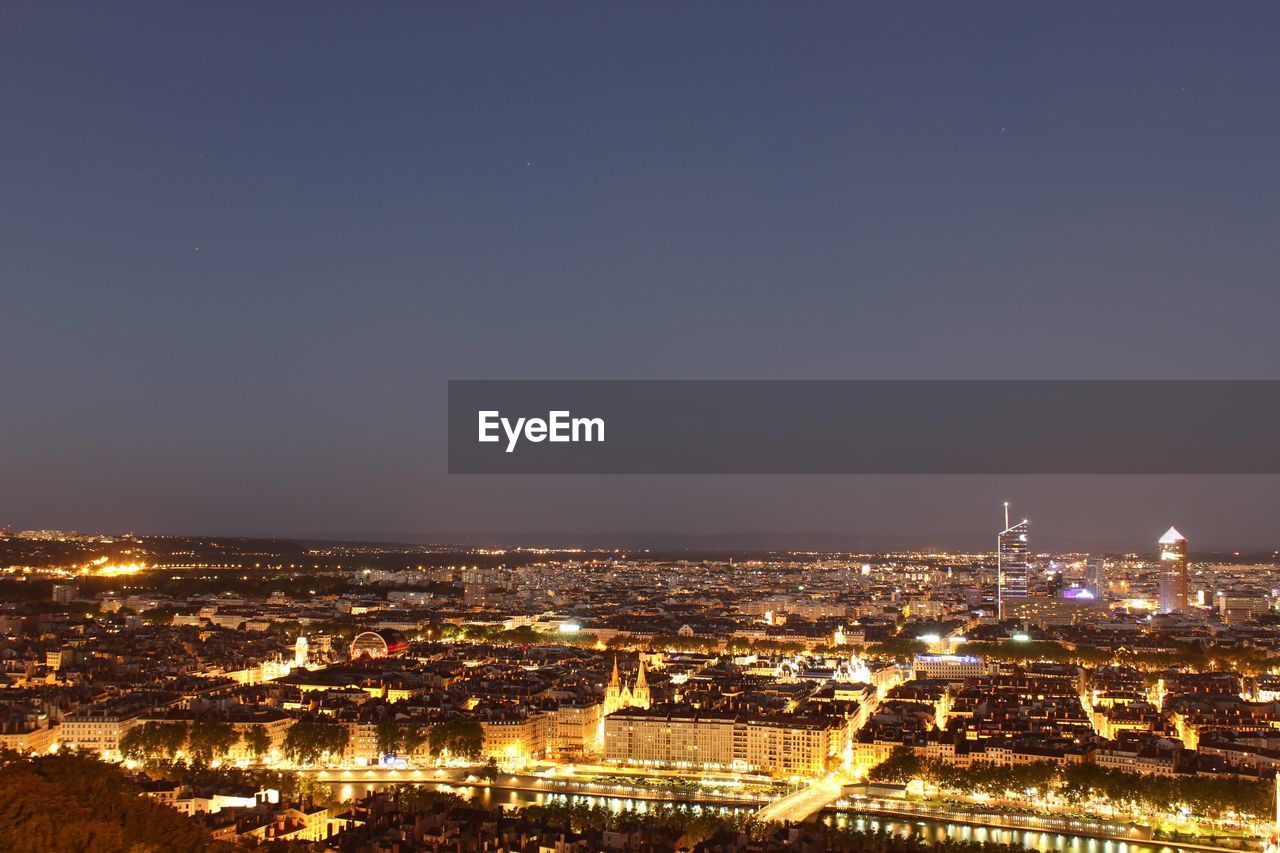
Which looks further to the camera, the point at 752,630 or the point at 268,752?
the point at 752,630

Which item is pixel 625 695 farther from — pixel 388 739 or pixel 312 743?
pixel 312 743

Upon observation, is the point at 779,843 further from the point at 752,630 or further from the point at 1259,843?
the point at 752,630

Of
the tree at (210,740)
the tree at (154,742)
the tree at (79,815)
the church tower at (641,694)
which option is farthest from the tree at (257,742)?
the church tower at (641,694)

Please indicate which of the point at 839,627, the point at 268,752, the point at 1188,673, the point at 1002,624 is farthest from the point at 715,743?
the point at 1002,624

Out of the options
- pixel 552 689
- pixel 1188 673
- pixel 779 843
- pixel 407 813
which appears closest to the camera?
pixel 779 843

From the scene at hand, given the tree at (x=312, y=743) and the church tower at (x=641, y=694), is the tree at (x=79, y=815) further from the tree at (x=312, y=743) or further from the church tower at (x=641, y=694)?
the church tower at (x=641, y=694)
